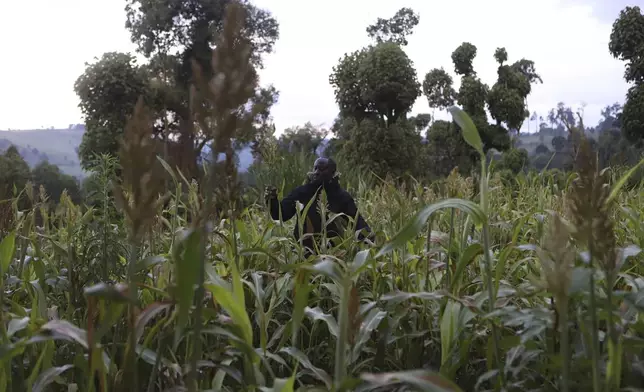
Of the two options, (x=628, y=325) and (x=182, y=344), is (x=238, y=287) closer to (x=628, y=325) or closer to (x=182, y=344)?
(x=182, y=344)

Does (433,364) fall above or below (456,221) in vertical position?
below

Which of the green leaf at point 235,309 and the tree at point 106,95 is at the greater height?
the tree at point 106,95

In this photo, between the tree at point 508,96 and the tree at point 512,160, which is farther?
the tree at point 508,96

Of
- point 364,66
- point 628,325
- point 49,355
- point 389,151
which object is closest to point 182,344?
point 49,355

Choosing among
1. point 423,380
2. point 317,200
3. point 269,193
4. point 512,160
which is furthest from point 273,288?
point 512,160

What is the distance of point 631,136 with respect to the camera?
2103 centimetres

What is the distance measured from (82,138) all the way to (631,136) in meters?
18.8

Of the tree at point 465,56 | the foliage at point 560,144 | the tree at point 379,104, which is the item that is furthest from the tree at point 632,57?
the tree at point 379,104

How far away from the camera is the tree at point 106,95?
1800 centimetres

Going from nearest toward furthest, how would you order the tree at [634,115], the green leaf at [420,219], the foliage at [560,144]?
the green leaf at [420,219] < the foliage at [560,144] < the tree at [634,115]

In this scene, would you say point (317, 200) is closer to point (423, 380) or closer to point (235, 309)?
point (235, 309)

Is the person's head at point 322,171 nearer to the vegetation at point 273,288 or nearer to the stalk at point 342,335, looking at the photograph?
the vegetation at point 273,288

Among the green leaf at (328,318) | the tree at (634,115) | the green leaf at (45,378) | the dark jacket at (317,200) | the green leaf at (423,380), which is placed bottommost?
the green leaf at (45,378)

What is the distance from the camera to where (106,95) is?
18.3 meters
